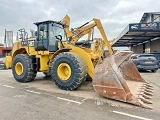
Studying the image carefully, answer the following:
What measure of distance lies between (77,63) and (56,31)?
106 inches

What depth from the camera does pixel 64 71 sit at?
739cm

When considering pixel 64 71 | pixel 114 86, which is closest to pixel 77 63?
pixel 64 71

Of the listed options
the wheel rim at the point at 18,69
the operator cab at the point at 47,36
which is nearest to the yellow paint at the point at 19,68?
the wheel rim at the point at 18,69

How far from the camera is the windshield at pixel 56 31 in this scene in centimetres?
864

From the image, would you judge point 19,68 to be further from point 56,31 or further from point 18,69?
point 56,31

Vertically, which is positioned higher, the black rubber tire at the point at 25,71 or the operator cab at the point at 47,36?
the operator cab at the point at 47,36

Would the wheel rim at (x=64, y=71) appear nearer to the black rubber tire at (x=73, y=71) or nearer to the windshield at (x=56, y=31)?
the black rubber tire at (x=73, y=71)

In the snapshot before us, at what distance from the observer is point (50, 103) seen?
551cm

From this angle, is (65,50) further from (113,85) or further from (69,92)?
(113,85)

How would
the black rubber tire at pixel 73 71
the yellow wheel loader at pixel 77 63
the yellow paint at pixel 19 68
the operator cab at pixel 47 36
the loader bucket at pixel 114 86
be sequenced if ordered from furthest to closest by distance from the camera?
the yellow paint at pixel 19 68 → the operator cab at pixel 47 36 → the black rubber tire at pixel 73 71 → the yellow wheel loader at pixel 77 63 → the loader bucket at pixel 114 86

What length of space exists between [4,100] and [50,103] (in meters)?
1.46

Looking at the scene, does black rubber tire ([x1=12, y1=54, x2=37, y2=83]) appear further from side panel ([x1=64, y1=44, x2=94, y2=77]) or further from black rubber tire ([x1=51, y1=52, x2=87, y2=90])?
side panel ([x1=64, y1=44, x2=94, y2=77])

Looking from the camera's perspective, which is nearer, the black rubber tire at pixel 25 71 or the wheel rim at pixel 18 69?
the black rubber tire at pixel 25 71

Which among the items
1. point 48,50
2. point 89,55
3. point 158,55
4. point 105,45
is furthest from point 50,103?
point 158,55
